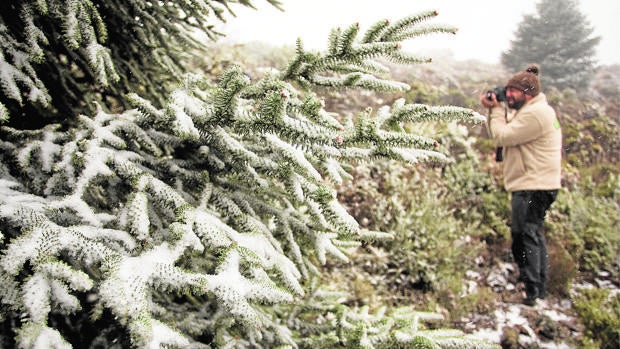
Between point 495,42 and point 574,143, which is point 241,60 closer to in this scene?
point 574,143

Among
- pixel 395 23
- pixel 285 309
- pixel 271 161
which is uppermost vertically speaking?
pixel 395 23

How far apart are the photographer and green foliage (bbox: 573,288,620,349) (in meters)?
0.63

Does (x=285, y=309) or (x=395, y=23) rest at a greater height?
(x=395, y=23)

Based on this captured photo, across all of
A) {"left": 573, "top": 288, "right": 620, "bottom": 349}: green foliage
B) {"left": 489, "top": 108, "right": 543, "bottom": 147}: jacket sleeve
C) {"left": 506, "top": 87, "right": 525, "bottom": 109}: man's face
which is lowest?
{"left": 573, "top": 288, "right": 620, "bottom": 349}: green foliage

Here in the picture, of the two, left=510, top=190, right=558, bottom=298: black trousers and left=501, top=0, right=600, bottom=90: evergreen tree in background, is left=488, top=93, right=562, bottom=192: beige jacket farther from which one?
left=501, top=0, right=600, bottom=90: evergreen tree in background

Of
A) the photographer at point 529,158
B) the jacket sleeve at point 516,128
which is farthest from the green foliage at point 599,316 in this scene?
the jacket sleeve at point 516,128

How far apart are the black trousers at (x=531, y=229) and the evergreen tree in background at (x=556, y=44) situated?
56.4 feet

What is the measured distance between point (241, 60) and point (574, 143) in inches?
355

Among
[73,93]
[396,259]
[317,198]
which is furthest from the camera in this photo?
[396,259]

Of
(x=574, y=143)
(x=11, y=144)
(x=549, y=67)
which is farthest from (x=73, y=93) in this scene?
(x=549, y=67)

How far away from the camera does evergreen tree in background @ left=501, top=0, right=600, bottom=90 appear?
18406 mm

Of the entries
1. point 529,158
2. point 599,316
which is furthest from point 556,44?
point 599,316

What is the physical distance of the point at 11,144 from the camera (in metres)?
1.47

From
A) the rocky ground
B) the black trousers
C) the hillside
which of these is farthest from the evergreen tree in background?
the black trousers
